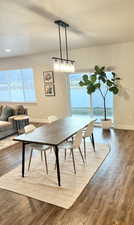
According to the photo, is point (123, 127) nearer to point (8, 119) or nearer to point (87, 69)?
point (87, 69)

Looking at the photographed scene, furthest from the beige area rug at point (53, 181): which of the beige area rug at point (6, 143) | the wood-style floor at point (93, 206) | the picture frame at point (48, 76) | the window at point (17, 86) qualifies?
the window at point (17, 86)

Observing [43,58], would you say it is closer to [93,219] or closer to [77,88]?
[77,88]

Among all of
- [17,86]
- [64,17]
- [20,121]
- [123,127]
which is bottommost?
Answer: [123,127]

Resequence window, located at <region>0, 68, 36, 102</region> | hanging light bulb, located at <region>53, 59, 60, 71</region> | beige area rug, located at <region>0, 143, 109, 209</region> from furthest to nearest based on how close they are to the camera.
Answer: window, located at <region>0, 68, 36, 102</region> → hanging light bulb, located at <region>53, 59, 60, 71</region> → beige area rug, located at <region>0, 143, 109, 209</region>

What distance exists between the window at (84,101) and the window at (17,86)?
174cm

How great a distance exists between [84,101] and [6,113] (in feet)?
8.74

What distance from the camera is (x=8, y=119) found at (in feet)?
18.1

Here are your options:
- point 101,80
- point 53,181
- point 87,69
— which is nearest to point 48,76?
point 87,69

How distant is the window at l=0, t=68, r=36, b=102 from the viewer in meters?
7.26

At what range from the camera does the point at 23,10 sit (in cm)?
242

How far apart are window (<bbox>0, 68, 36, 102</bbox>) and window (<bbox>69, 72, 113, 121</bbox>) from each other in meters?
1.74

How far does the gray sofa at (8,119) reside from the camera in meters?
5.24

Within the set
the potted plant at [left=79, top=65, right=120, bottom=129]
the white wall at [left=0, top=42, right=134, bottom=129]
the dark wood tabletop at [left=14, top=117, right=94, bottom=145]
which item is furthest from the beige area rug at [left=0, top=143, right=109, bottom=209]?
the white wall at [left=0, top=42, right=134, bottom=129]

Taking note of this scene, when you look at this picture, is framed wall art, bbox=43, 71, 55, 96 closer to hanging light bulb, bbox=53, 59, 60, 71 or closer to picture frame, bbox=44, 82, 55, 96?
picture frame, bbox=44, 82, 55, 96
